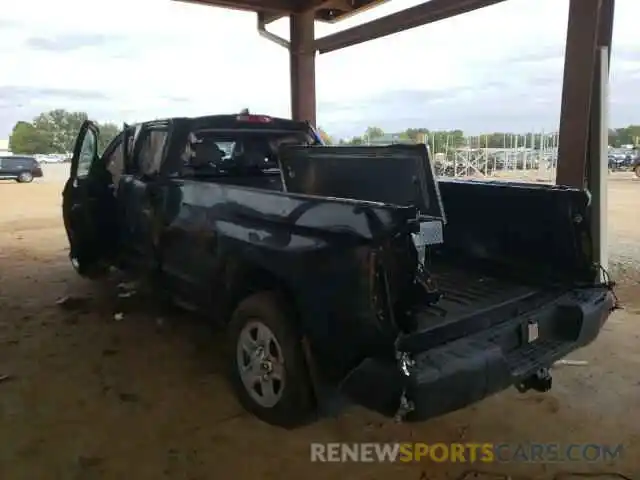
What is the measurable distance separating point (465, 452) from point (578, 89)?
3.37 metres

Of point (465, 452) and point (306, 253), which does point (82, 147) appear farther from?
point (465, 452)

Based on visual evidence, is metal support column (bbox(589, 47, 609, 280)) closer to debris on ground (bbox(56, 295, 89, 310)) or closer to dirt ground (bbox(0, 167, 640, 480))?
dirt ground (bbox(0, 167, 640, 480))

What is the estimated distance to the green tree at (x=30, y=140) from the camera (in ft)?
129

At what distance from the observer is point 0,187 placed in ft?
79.5

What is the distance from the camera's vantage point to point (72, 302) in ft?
18.3

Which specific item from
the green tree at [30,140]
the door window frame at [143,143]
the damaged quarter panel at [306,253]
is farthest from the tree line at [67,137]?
the damaged quarter panel at [306,253]

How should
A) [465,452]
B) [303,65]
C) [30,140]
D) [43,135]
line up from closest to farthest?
[465,452]
[303,65]
[43,135]
[30,140]

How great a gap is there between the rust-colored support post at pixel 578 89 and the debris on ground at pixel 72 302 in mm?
4690

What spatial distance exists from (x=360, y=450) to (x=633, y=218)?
1142 cm

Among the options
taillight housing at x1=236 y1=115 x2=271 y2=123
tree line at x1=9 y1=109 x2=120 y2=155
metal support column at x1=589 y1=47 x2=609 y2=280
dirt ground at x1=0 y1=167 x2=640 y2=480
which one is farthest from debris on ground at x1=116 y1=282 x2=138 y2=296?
tree line at x1=9 y1=109 x2=120 y2=155

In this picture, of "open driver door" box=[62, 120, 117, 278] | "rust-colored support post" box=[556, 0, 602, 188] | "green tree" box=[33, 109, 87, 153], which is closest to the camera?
"rust-colored support post" box=[556, 0, 602, 188]

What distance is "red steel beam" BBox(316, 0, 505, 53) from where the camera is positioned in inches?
237

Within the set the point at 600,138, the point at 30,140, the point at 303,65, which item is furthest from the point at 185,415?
the point at 30,140

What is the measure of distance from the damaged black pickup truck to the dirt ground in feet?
0.86
